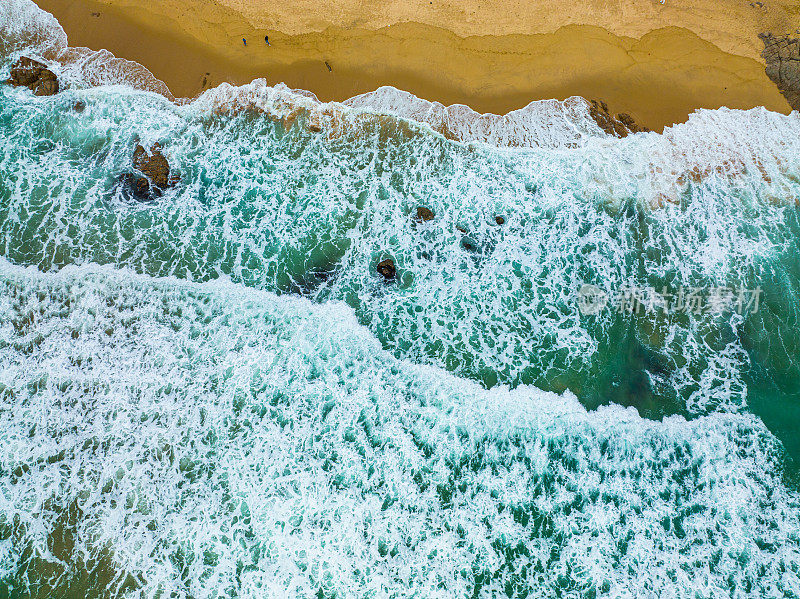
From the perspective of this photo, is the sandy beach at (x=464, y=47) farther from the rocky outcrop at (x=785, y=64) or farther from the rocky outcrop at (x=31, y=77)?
the rocky outcrop at (x=31, y=77)

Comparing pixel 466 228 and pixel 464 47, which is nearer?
pixel 466 228

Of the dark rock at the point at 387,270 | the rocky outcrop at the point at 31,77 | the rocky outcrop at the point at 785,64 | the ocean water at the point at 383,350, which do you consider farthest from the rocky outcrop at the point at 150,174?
the rocky outcrop at the point at 785,64

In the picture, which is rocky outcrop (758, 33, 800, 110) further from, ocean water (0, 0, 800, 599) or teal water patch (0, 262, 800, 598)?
teal water patch (0, 262, 800, 598)

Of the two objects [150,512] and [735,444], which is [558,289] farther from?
[150,512]

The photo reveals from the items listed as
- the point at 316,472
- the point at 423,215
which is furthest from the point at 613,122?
the point at 316,472

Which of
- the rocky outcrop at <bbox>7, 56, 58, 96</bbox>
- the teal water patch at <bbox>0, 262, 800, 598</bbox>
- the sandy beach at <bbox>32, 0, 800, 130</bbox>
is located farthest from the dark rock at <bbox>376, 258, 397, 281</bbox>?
the rocky outcrop at <bbox>7, 56, 58, 96</bbox>

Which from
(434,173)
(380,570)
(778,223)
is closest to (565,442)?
(380,570)

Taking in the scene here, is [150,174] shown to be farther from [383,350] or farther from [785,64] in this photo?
[785,64]
